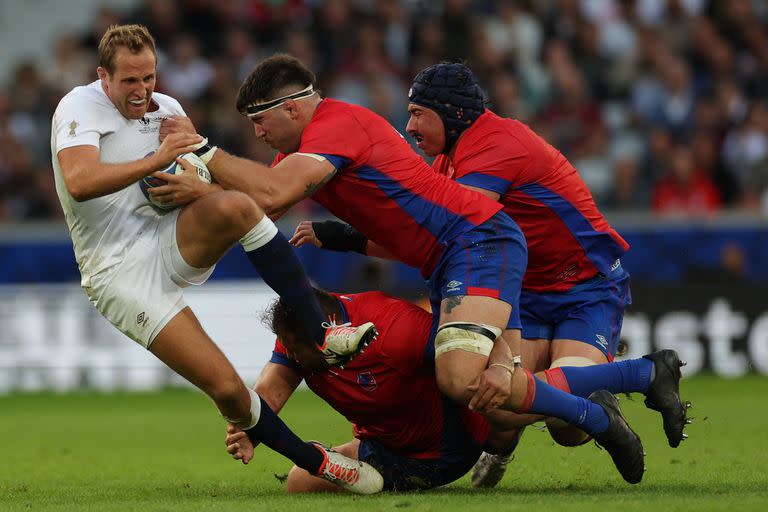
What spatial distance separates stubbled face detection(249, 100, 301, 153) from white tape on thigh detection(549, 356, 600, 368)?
188cm

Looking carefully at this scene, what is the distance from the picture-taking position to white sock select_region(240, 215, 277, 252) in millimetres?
6734

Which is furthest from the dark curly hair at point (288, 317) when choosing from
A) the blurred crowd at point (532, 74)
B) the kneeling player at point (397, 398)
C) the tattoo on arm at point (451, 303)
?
the blurred crowd at point (532, 74)

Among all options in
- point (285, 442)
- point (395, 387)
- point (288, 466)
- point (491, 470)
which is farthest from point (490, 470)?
point (288, 466)

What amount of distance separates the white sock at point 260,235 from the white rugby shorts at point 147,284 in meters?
0.39

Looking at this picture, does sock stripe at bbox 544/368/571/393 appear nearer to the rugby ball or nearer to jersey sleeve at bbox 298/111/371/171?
jersey sleeve at bbox 298/111/371/171

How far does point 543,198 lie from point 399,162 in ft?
3.50

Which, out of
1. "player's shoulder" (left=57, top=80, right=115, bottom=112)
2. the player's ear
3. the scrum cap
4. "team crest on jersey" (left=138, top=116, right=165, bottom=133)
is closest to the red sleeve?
the player's ear

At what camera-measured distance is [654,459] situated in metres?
8.28

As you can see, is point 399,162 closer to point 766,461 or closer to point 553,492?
point 553,492

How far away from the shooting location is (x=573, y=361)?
7.43 metres

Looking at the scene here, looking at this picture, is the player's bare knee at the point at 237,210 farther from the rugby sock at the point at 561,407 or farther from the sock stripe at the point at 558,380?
the sock stripe at the point at 558,380

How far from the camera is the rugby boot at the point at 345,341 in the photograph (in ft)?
21.6

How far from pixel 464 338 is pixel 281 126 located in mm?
1525

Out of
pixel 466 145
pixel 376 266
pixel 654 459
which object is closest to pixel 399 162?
pixel 466 145
